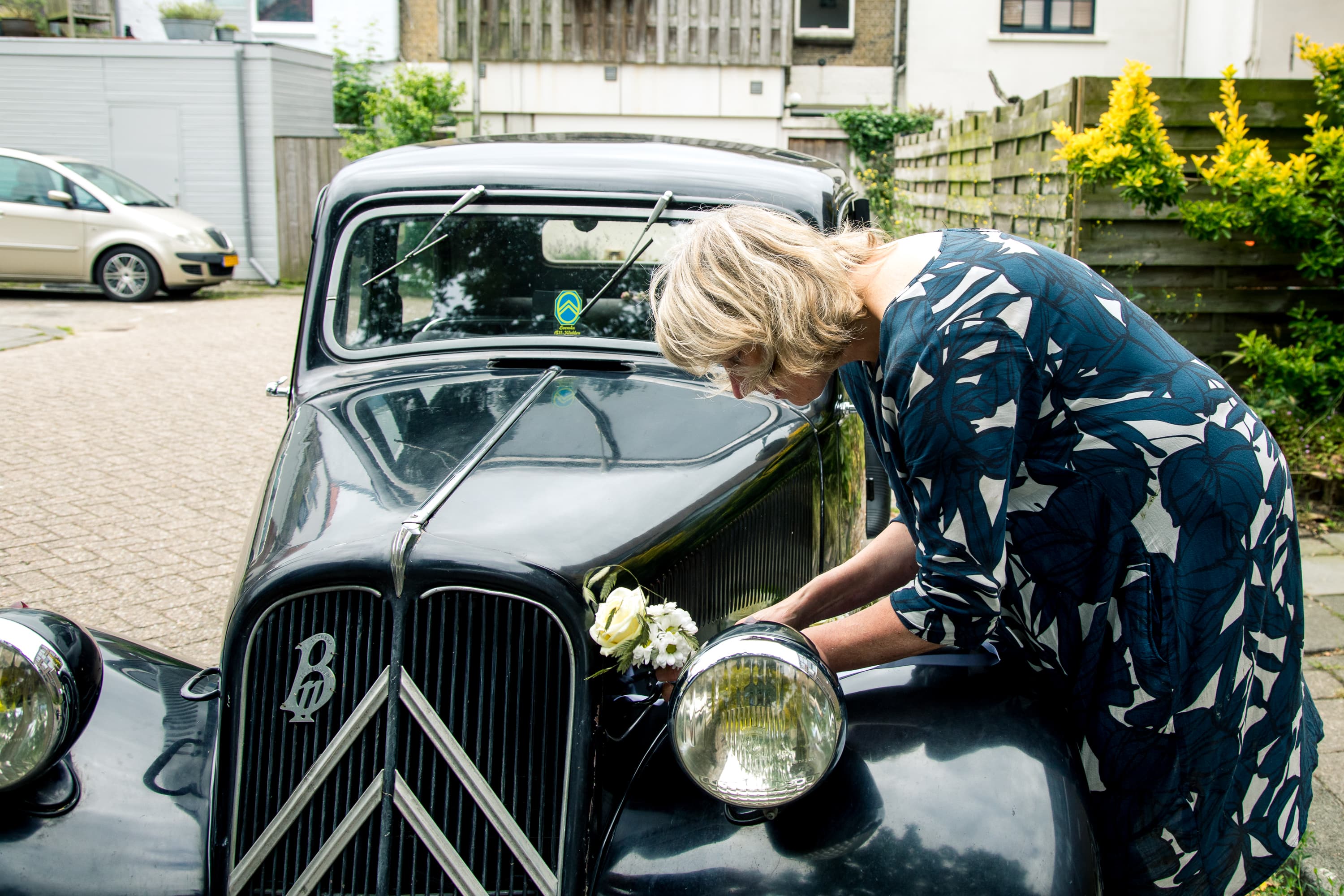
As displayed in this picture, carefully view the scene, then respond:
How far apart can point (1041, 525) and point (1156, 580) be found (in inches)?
7.7

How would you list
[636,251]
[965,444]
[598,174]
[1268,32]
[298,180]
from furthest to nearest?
[298,180]
[1268,32]
[598,174]
[636,251]
[965,444]

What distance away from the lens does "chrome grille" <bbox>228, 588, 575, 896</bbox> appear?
6.24 ft

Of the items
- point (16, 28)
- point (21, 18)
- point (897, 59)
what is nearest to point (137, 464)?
point (16, 28)

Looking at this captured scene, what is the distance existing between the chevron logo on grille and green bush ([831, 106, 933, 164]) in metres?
16.3

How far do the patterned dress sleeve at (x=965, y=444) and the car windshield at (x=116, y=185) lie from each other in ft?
42.4

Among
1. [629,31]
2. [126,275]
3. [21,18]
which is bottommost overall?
[126,275]

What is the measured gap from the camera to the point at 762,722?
1751 millimetres

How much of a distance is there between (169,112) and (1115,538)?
1563cm

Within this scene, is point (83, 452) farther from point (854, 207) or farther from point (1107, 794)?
point (1107, 794)

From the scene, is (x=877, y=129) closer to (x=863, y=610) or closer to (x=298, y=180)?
(x=298, y=180)

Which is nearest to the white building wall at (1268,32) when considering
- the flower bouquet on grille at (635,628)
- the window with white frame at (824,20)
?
the window with white frame at (824,20)

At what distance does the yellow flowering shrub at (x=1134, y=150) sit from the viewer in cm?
552

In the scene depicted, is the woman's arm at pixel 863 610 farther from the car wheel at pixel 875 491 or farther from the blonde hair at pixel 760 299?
the car wheel at pixel 875 491

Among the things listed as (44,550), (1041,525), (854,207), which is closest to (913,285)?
(1041,525)
